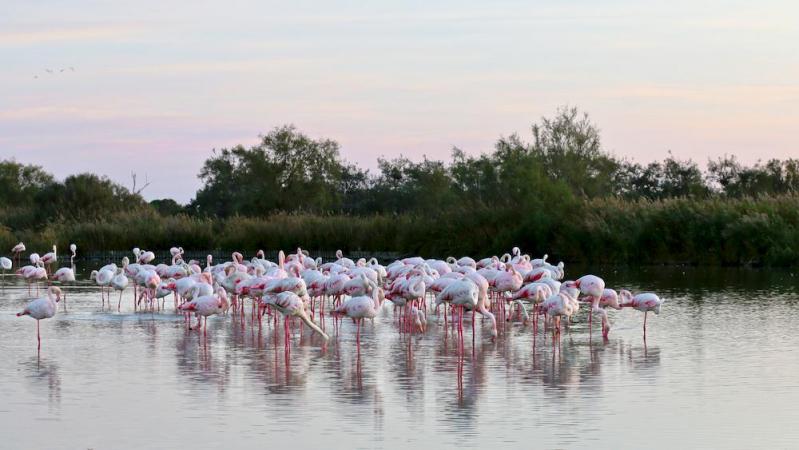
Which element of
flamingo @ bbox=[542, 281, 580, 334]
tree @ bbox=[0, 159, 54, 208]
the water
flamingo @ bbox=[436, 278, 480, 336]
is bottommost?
the water

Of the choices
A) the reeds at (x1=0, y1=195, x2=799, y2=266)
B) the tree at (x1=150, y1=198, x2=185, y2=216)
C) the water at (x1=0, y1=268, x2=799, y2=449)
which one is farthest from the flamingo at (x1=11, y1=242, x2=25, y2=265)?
the tree at (x1=150, y1=198, x2=185, y2=216)

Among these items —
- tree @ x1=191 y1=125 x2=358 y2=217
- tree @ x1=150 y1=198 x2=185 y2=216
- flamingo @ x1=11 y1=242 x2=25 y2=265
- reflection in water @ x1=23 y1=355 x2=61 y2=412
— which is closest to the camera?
reflection in water @ x1=23 y1=355 x2=61 y2=412

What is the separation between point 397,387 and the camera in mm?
12641

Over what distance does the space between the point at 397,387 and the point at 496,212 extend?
1176 inches

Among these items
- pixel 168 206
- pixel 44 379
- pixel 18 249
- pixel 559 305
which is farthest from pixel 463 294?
pixel 168 206

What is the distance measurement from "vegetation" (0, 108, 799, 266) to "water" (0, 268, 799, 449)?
1691 cm

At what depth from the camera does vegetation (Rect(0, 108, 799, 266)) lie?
119ft

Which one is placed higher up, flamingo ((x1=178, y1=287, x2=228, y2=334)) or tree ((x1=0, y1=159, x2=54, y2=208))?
tree ((x1=0, y1=159, x2=54, y2=208))

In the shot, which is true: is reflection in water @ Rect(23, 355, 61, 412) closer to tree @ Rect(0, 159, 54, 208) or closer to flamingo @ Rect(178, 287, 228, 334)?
flamingo @ Rect(178, 287, 228, 334)

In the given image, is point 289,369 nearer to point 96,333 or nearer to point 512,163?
point 96,333

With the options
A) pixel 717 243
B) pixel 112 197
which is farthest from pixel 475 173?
pixel 717 243

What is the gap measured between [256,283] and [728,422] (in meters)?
8.64

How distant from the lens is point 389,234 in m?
43.5

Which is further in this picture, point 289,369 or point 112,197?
point 112,197
